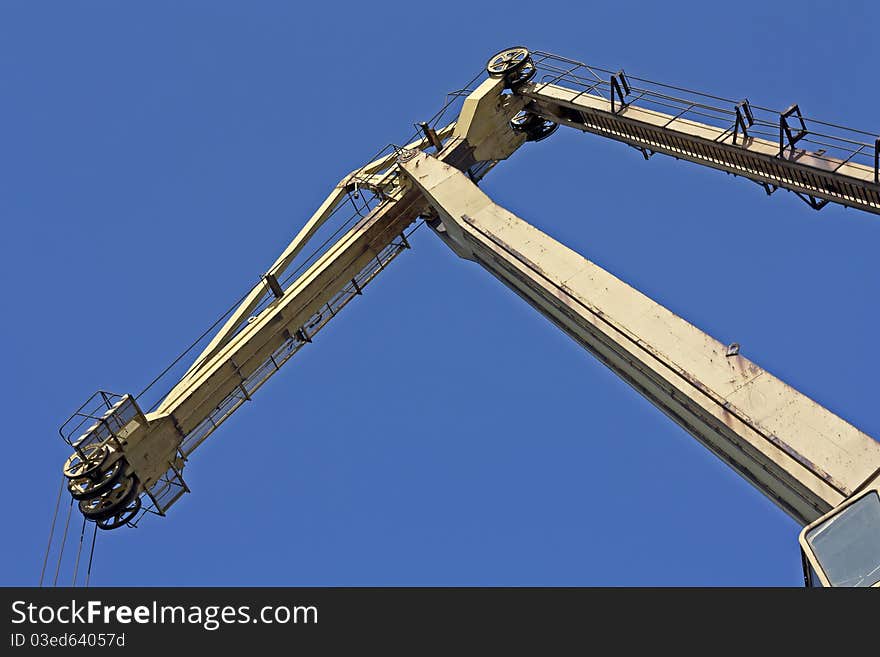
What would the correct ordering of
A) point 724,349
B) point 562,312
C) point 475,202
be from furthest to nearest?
point 475,202 → point 562,312 → point 724,349

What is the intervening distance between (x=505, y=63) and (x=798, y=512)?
13.8 meters

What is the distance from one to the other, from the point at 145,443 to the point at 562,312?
28.3ft

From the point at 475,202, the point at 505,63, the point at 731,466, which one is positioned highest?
the point at 505,63

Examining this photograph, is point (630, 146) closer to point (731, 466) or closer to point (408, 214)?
point (408, 214)

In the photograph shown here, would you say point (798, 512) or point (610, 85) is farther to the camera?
point (610, 85)

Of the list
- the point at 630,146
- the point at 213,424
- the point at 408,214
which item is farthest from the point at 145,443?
the point at 630,146

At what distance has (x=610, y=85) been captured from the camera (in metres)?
26.6
